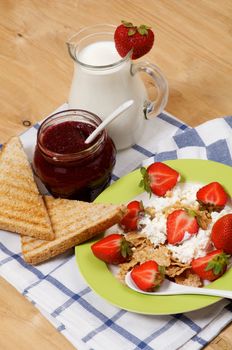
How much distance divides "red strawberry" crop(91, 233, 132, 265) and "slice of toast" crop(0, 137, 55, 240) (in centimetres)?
13

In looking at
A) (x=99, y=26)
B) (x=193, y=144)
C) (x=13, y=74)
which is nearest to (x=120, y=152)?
(x=193, y=144)

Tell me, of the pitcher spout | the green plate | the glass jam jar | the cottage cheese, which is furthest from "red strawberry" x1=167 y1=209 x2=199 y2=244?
the pitcher spout

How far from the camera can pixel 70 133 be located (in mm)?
1527

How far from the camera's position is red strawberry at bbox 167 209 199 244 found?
→ 4.47 ft

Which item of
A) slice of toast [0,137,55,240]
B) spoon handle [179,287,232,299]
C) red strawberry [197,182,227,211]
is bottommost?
slice of toast [0,137,55,240]

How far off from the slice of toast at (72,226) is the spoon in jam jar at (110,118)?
139 mm

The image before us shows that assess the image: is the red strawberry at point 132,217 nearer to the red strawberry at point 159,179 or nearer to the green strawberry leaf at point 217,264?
the red strawberry at point 159,179

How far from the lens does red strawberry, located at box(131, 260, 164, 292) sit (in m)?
1.30

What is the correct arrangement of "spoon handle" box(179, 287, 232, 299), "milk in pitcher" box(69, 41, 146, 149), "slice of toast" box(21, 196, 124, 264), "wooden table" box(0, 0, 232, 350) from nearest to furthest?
1. "spoon handle" box(179, 287, 232, 299)
2. "slice of toast" box(21, 196, 124, 264)
3. "milk in pitcher" box(69, 41, 146, 149)
4. "wooden table" box(0, 0, 232, 350)

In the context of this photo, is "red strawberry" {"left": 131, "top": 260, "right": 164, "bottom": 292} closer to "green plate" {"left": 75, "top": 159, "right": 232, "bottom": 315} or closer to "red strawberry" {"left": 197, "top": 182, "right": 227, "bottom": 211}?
"green plate" {"left": 75, "top": 159, "right": 232, "bottom": 315}

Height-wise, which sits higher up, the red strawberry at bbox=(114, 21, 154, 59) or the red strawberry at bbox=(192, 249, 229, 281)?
the red strawberry at bbox=(114, 21, 154, 59)

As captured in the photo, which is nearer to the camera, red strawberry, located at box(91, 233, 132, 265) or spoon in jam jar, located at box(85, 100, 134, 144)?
red strawberry, located at box(91, 233, 132, 265)

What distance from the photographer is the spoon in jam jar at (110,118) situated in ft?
4.89

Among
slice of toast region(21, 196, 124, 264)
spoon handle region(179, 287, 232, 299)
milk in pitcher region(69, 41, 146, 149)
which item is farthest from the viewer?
milk in pitcher region(69, 41, 146, 149)
